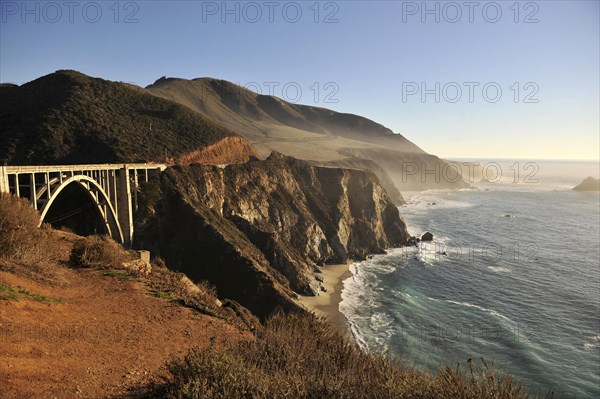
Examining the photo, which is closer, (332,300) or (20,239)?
(20,239)

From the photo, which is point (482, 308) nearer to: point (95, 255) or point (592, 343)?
point (592, 343)

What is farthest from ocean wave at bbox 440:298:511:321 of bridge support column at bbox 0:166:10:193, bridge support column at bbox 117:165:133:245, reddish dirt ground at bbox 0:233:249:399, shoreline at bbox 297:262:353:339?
bridge support column at bbox 0:166:10:193

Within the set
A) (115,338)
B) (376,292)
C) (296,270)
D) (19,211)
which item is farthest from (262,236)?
(115,338)

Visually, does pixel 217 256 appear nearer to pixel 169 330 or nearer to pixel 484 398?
pixel 169 330

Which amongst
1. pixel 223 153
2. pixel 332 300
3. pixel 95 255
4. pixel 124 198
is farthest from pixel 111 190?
pixel 223 153

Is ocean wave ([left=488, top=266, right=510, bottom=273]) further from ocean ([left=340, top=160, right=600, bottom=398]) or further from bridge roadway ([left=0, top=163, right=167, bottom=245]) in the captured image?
bridge roadway ([left=0, top=163, right=167, bottom=245])

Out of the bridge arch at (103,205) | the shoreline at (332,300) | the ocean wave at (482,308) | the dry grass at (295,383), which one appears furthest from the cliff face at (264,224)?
the dry grass at (295,383)

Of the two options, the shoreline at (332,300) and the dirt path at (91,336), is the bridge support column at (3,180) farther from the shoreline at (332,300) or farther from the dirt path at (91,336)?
the shoreline at (332,300)

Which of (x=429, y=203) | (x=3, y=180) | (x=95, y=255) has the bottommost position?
(x=429, y=203)
